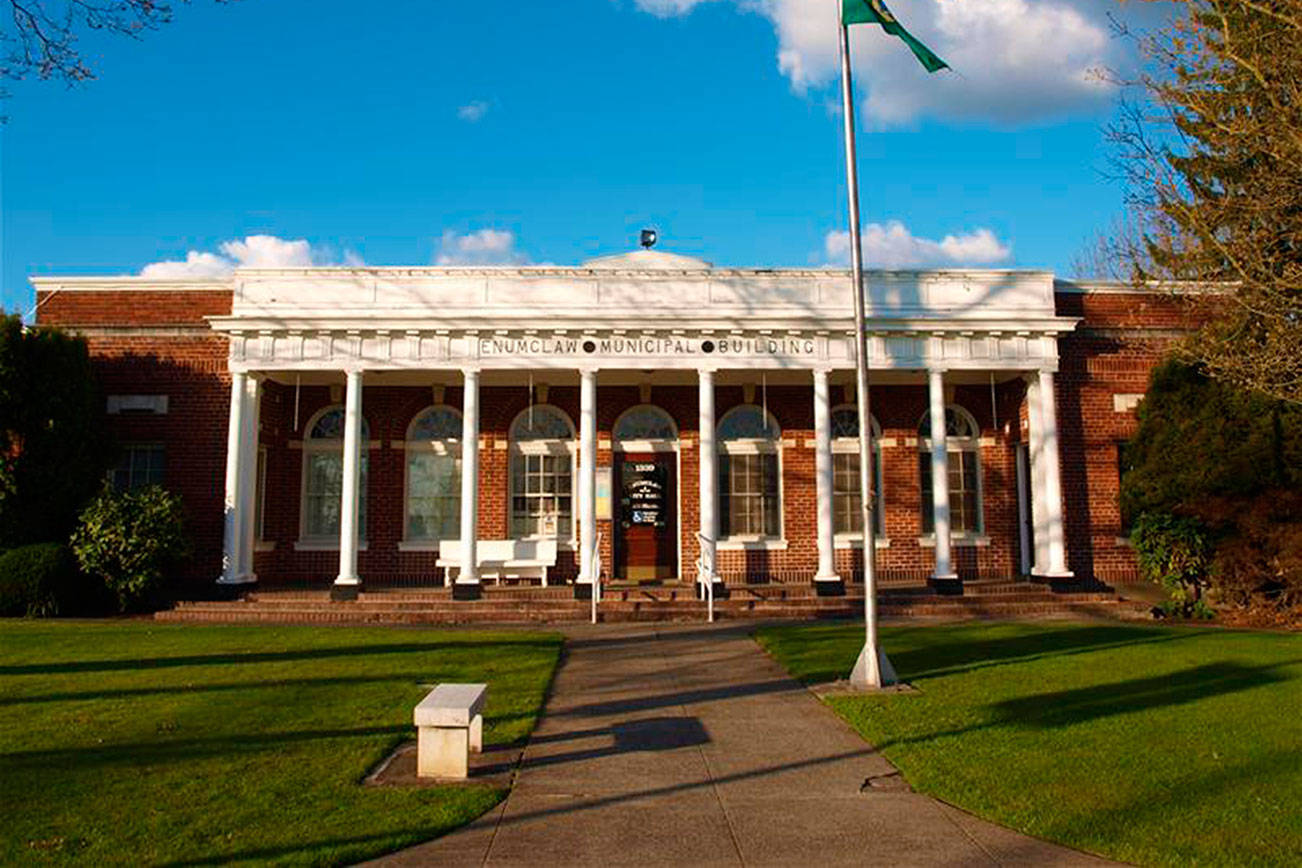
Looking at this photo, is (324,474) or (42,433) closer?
(42,433)

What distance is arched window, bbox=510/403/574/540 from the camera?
18.8 metres

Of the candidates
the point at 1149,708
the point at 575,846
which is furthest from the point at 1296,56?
the point at 575,846

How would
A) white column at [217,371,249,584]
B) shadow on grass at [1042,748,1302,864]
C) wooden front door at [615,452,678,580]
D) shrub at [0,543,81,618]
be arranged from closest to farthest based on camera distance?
shadow on grass at [1042,748,1302,864], shrub at [0,543,81,618], white column at [217,371,249,584], wooden front door at [615,452,678,580]

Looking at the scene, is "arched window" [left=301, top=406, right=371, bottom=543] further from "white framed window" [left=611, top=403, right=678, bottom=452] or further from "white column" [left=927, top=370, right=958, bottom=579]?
"white column" [left=927, top=370, right=958, bottom=579]

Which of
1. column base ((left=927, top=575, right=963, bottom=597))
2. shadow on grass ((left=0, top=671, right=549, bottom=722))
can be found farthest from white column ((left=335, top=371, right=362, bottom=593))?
column base ((left=927, top=575, right=963, bottom=597))

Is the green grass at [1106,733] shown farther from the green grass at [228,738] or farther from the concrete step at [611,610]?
the green grass at [228,738]

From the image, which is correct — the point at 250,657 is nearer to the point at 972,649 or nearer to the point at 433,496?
the point at 433,496

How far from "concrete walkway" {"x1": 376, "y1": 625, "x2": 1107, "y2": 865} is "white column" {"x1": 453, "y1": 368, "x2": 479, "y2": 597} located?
266 inches

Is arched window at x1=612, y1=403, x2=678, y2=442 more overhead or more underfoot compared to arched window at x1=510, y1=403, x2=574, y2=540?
more overhead

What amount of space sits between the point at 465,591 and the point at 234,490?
451cm

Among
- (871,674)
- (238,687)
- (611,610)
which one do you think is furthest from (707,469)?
(238,687)

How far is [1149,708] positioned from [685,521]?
36.5ft

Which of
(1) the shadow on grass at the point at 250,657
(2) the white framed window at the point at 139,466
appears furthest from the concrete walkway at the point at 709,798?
(2) the white framed window at the point at 139,466

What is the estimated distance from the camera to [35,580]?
602 inches
